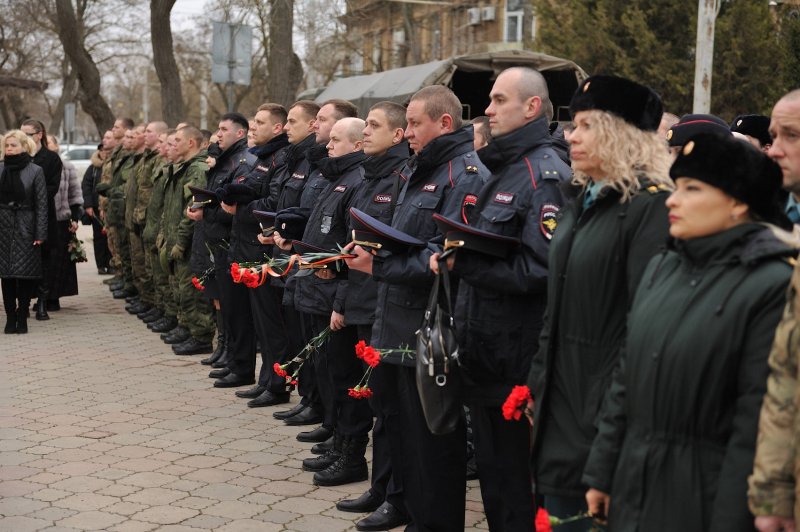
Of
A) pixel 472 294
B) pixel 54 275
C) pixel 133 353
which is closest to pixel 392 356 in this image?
pixel 472 294

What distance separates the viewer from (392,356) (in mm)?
5324

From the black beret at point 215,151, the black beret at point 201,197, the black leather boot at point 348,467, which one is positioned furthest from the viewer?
the black beret at point 215,151

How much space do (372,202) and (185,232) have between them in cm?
520

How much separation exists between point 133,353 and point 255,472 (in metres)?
4.74

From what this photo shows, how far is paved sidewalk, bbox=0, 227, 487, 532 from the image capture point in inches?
238

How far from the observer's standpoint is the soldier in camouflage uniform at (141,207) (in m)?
12.9

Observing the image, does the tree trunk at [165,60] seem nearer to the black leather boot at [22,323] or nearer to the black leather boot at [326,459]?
the black leather boot at [22,323]

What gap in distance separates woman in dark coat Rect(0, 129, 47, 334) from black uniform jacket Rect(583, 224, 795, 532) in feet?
32.4

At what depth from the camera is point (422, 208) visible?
17.8 feet

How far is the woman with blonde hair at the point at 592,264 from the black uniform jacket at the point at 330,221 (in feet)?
9.59

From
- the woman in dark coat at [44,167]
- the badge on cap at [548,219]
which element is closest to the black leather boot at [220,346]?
the woman in dark coat at [44,167]

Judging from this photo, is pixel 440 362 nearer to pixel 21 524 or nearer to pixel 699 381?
pixel 699 381

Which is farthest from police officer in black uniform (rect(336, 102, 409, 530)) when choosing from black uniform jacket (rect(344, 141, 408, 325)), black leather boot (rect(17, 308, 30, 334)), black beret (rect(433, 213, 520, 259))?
black leather boot (rect(17, 308, 30, 334))

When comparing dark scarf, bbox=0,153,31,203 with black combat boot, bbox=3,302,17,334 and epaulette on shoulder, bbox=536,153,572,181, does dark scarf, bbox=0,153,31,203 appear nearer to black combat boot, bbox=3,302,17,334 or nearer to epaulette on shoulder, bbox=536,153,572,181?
black combat boot, bbox=3,302,17,334
